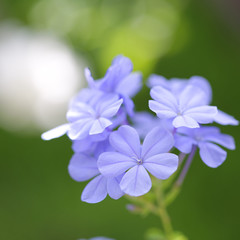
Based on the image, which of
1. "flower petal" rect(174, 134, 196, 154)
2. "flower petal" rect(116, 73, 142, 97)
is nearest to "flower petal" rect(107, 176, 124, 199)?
"flower petal" rect(174, 134, 196, 154)

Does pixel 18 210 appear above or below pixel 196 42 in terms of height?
below

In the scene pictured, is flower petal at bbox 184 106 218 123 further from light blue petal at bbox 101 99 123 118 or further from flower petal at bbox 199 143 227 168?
light blue petal at bbox 101 99 123 118

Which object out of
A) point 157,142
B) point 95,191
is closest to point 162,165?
point 157,142

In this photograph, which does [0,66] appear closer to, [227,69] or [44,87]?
[44,87]

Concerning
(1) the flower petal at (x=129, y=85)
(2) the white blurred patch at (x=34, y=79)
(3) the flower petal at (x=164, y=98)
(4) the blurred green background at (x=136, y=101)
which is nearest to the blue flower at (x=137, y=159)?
(3) the flower petal at (x=164, y=98)

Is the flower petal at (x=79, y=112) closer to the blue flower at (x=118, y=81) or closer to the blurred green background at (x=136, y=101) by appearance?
the blue flower at (x=118, y=81)

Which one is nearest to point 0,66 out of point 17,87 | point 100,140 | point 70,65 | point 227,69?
point 17,87

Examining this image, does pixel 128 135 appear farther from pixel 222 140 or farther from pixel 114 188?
pixel 222 140
